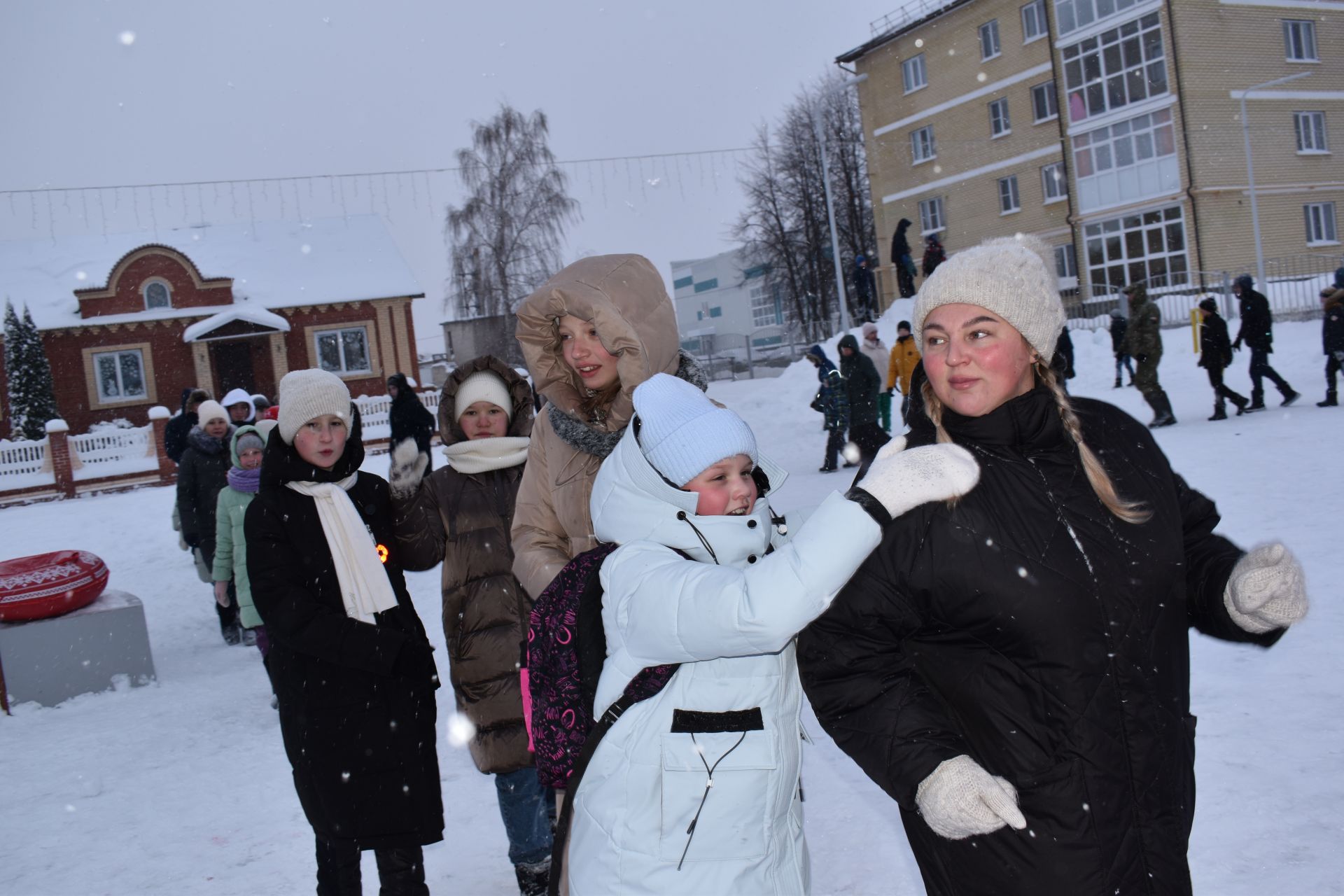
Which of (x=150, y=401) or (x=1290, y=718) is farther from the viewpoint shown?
(x=150, y=401)

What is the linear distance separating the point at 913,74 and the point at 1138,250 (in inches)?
441

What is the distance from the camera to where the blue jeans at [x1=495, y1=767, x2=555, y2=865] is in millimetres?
3736

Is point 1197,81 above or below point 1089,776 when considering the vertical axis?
above

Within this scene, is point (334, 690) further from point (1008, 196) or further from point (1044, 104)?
point (1008, 196)

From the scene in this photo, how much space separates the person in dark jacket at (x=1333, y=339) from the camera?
12477 mm

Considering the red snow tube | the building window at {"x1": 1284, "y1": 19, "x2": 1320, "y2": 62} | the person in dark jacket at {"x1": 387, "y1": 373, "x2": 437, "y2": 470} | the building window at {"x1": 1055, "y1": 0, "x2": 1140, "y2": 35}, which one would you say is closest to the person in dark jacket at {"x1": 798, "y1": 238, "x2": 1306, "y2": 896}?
the red snow tube

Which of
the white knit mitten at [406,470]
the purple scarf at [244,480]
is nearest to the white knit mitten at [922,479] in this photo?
the white knit mitten at [406,470]

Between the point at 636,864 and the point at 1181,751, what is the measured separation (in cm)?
111

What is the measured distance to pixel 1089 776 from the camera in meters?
1.90

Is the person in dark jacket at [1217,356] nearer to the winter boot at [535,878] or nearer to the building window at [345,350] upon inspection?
the winter boot at [535,878]

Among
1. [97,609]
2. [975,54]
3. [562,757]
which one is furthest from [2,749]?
[975,54]

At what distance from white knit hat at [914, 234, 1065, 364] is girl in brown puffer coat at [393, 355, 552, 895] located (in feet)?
6.89

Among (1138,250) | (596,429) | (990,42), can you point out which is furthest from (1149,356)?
(990,42)

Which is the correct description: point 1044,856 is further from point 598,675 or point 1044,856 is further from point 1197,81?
point 1197,81
